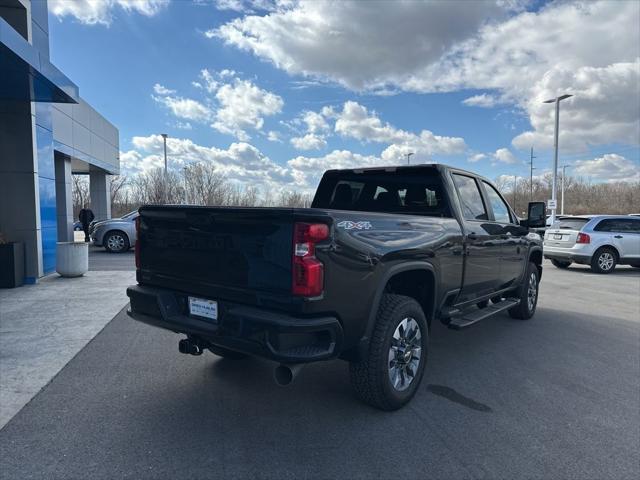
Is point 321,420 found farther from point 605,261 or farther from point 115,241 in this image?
point 115,241

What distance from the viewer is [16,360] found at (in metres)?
4.48

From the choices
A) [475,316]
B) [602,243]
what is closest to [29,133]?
[475,316]

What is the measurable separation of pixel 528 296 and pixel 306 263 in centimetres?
492

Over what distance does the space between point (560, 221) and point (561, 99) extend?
14467 mm

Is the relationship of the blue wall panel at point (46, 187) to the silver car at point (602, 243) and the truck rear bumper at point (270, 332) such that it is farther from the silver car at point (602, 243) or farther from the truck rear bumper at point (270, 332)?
the silver car at point (602, 243)

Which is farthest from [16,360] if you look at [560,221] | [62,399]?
[560,221]

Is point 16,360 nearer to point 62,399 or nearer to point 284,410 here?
point 62,399

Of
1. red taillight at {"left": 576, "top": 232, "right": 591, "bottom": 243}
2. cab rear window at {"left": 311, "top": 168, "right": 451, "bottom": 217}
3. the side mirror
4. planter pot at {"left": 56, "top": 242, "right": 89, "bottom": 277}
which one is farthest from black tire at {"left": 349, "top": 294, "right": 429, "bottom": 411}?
red taillight at {"left": 576, "top": 232, "right": 591, "bottom": 243}

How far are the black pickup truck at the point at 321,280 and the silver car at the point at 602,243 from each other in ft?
30.3

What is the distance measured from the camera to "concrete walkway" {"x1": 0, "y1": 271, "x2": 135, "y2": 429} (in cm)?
395

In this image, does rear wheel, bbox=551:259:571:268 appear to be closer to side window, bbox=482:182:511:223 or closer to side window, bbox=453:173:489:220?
side window, bbox=482:182:511:223

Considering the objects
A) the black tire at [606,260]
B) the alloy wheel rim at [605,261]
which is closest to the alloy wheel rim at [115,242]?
the black tire at [606,260]

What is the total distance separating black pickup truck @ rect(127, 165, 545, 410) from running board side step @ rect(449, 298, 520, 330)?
0.03 metres

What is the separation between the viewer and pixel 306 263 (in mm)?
2773
